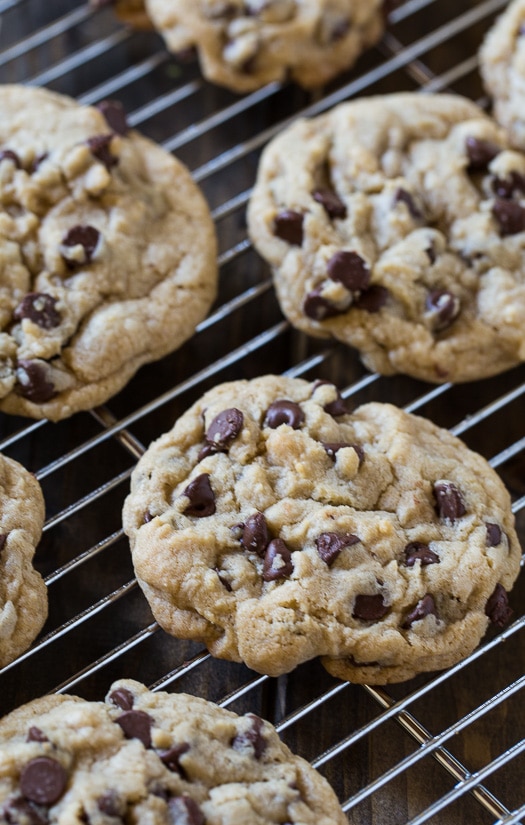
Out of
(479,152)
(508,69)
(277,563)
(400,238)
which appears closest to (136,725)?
(277,563)

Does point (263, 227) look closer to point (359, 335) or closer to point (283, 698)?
point (359, 335)

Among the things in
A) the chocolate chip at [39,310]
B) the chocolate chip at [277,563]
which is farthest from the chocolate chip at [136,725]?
the chocolate chip at [39,310]

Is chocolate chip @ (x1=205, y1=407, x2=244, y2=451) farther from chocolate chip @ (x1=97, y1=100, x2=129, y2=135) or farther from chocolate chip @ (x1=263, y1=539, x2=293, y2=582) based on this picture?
chocolate chip @ (x1=97, y1=100, x2=129, y2=135)

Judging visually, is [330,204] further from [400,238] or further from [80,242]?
[80,242]

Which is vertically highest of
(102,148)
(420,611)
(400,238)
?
(102,148)

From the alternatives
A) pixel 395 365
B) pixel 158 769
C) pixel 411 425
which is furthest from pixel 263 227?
pixel 158 769

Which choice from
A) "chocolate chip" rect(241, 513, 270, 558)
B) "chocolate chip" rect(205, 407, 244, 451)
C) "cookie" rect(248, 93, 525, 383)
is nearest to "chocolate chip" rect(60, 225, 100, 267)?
"cookie" rect(248, 93, 525, 383)
